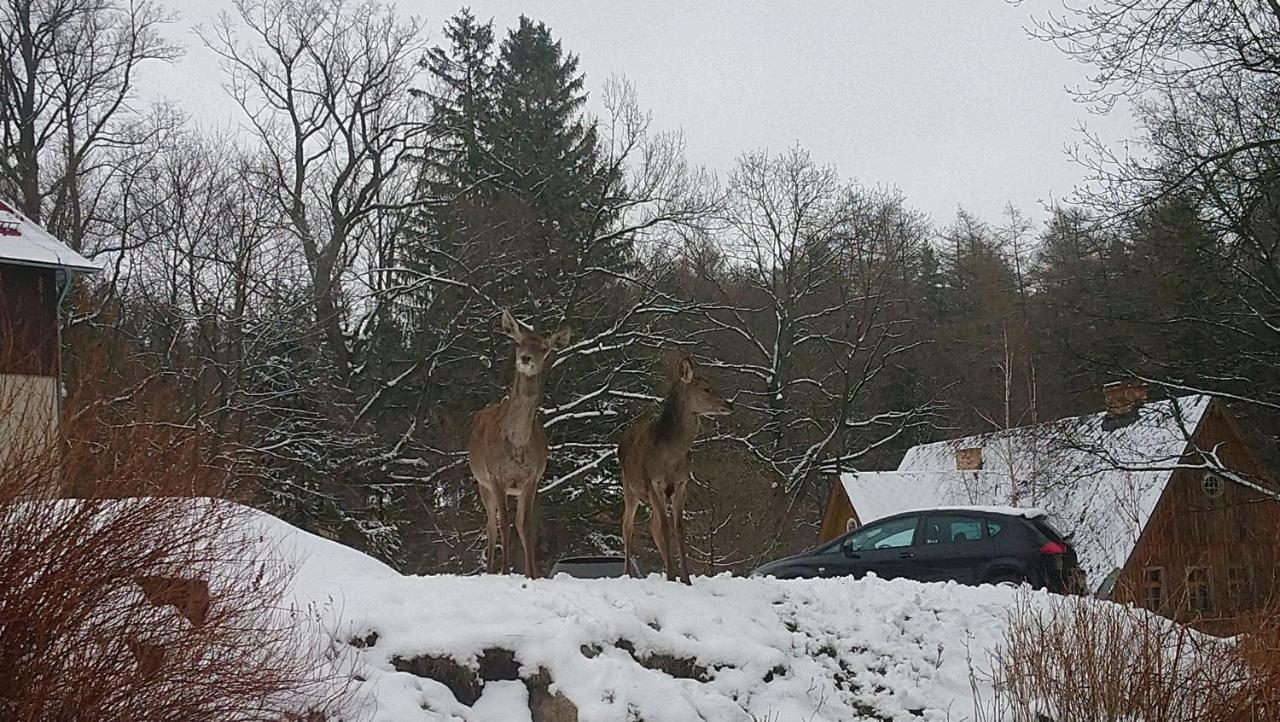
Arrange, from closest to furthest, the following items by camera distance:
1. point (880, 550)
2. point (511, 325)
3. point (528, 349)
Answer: point (528, 349) → point (511, 325) → point (880, 550)

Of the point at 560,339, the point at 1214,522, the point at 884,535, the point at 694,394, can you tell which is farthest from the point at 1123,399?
the point at 560,339

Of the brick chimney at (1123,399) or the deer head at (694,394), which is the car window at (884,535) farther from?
the brick chimney at (1123,399)

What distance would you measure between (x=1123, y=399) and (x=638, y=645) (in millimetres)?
17940

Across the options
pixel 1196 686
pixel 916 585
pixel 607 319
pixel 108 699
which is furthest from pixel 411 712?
pixel 607 319

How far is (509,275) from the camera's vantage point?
28297 millimetres

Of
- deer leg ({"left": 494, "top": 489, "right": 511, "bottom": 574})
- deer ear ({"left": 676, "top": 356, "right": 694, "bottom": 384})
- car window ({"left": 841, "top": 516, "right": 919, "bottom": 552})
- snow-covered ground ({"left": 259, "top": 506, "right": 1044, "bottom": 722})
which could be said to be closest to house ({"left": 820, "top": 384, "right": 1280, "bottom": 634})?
car window ({"left": 841, "top": 516, "right": 919, "bottom": 552})

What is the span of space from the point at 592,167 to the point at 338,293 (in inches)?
298

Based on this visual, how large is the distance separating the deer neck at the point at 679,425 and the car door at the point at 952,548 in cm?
634

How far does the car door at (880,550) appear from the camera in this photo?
54.8 feet

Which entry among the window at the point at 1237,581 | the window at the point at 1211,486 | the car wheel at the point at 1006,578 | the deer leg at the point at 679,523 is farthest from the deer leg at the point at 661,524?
the window at the point at 1211,486

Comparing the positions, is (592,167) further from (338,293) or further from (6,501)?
(6,501)

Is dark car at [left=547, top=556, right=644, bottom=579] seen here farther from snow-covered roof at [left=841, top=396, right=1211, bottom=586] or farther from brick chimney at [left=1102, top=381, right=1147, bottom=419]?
brick chimney at [left=1102, top=381, right=1147, bottom=419]

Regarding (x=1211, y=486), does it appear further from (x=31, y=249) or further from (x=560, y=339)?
(x=31, y=249)

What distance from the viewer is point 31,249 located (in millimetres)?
21141
